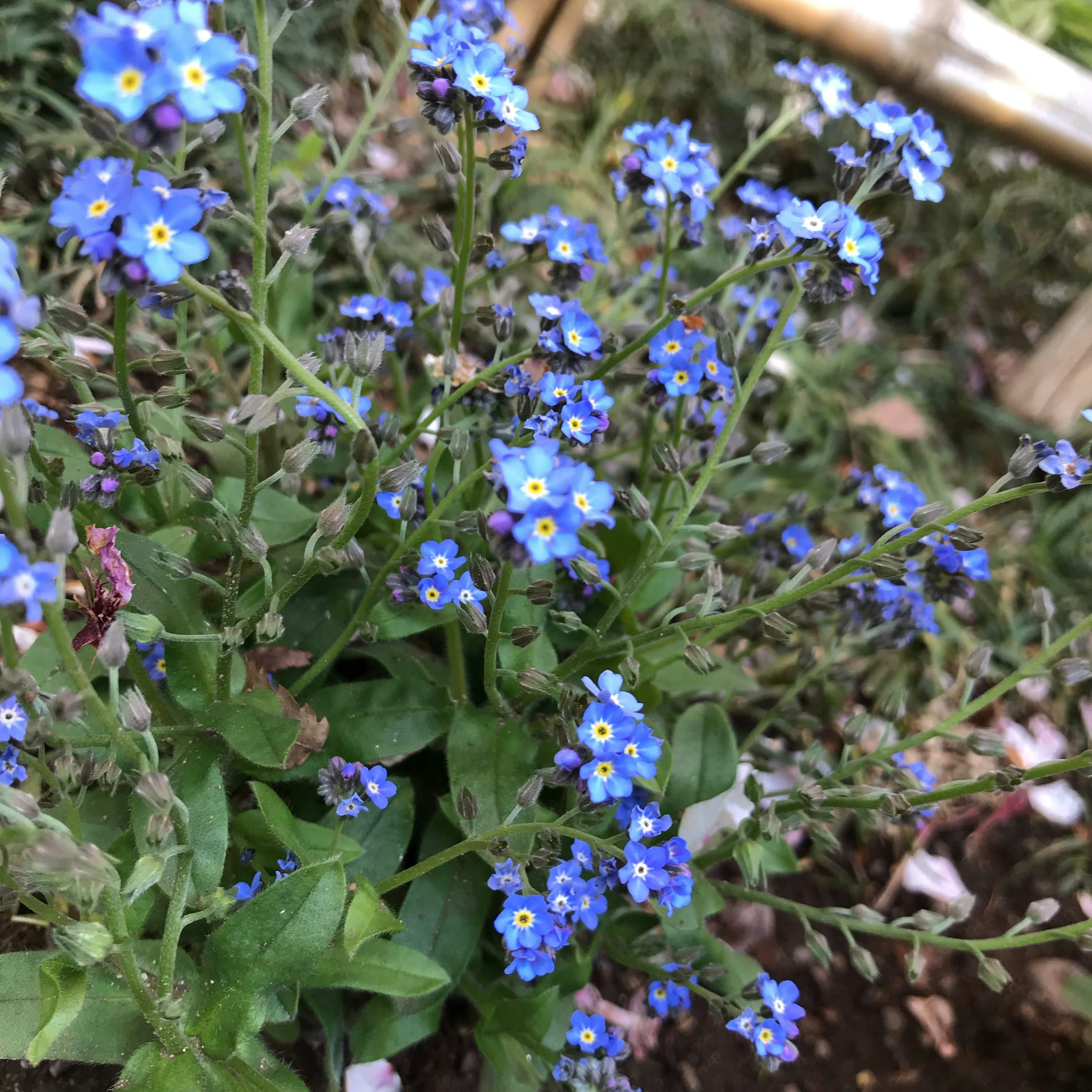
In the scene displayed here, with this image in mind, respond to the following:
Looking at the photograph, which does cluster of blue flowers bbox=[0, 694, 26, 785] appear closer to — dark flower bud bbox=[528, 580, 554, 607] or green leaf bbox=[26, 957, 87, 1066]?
green leaf bbox=[26, 957, 87, 1066]

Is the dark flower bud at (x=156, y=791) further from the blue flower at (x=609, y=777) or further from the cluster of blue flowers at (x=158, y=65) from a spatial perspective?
the cluster of blue flowers at (x=158, y=65)

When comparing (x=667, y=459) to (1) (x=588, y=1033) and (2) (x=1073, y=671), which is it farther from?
(1) (x=588, y=1033)

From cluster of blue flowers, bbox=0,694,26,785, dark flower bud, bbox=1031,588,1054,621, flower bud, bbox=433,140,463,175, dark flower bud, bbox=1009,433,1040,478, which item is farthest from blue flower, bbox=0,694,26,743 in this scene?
dark flower bud, bbox=1031,588,1054,621

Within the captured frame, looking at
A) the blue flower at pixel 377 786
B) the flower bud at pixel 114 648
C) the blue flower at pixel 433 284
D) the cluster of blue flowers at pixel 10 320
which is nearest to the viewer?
the cluster of blue flowers at pixel 10 320

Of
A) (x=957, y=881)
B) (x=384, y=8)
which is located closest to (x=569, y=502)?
(x=384, y=8)

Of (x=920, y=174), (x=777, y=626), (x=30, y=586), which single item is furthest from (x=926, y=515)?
(x=30, y=586)

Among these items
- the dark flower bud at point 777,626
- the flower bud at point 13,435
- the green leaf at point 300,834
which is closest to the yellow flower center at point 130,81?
the flower bud at point 13,435
